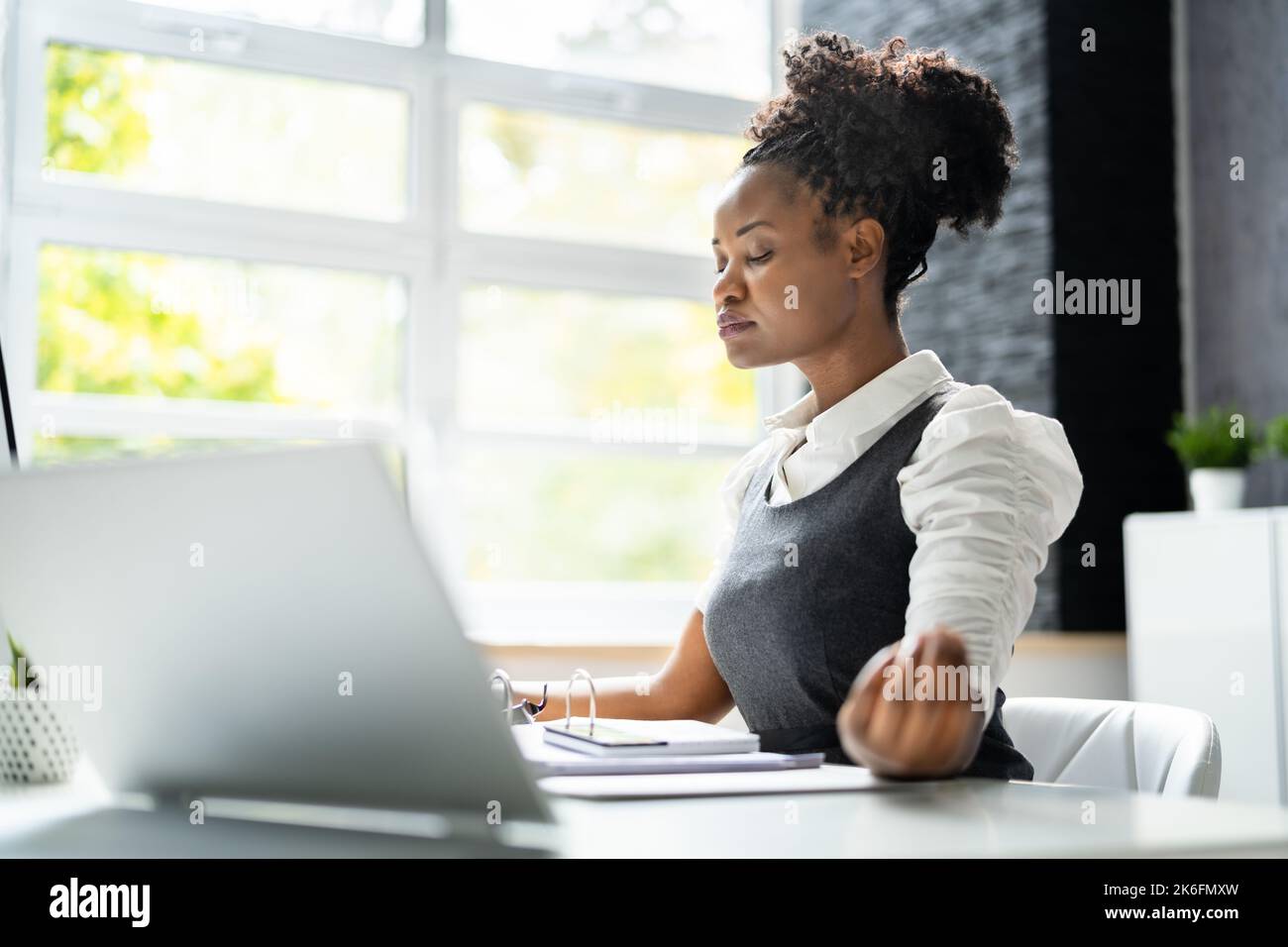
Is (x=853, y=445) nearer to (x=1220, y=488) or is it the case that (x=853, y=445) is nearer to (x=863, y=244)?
(x=863, y=244)

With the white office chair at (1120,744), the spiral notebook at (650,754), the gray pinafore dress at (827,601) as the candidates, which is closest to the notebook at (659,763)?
the spiral notebook at (650,754)

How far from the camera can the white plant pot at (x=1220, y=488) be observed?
3.38 m

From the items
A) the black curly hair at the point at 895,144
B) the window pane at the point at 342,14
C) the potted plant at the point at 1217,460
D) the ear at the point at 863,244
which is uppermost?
the window pane at the point at 342,14

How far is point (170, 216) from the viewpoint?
3.36m

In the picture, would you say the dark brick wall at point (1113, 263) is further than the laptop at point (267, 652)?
Yes

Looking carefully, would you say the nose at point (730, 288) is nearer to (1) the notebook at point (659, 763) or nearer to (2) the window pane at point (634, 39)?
(1) the notebook at point (659, 763)

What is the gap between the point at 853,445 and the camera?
1.30 m

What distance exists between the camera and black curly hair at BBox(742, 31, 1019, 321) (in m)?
1.38

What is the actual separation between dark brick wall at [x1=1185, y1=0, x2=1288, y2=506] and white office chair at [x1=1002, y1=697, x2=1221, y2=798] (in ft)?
8.78

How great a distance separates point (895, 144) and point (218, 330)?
2473mm

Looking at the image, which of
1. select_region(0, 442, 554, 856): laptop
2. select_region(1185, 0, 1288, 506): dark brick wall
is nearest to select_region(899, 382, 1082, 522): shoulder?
select_region(0, 442, 554, 856): laptop

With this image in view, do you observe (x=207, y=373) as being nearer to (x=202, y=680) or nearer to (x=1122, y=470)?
(x=1122, y=470)

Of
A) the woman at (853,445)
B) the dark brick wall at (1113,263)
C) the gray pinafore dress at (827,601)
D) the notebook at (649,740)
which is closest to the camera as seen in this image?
the notebook at (649,740)

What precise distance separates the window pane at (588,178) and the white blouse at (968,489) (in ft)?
8.45
